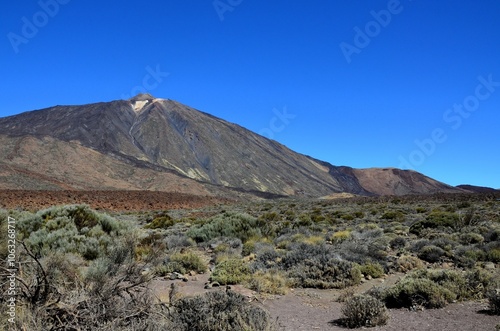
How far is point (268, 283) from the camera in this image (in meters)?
8.42

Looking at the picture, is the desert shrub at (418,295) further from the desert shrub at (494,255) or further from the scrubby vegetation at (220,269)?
the desert shrub at (494,255)

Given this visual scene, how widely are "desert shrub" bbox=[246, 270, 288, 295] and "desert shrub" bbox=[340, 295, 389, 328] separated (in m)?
2.17

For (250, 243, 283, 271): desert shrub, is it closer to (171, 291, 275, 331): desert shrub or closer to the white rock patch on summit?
(171, 291, 275, 331): desert shrub

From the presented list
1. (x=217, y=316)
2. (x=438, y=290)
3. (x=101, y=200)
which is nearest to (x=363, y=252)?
(x=438, y=290)

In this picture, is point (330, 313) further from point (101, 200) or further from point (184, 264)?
point (101, 200)

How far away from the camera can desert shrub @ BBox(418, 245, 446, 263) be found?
11023mm

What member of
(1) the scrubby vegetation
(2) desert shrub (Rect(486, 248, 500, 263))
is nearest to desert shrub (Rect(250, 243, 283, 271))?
(1) the scrubby vegetation

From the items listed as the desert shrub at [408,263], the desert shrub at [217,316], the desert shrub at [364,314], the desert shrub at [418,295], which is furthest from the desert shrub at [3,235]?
the desert shrub at [408,263]

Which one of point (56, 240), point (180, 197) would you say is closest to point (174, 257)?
point (56, 240)

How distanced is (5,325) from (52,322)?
41 centimetres

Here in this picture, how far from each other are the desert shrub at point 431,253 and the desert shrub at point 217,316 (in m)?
7.87

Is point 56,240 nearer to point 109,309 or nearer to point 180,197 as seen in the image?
point 109,309

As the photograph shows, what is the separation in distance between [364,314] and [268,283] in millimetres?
2664

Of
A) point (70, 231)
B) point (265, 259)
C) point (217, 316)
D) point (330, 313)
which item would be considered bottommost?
point (330, 313)
